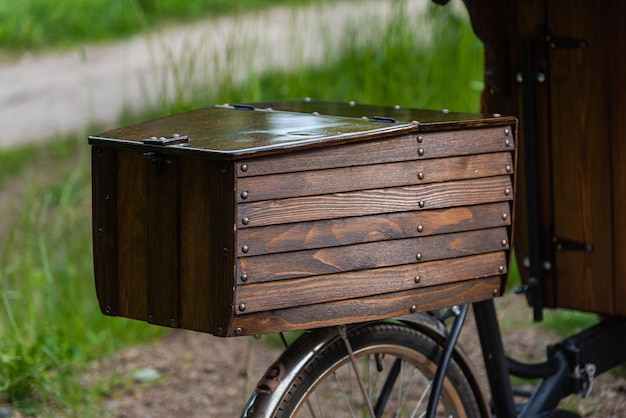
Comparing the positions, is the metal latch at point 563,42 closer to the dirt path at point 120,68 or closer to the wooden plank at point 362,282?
the wooden plank at point 362,282

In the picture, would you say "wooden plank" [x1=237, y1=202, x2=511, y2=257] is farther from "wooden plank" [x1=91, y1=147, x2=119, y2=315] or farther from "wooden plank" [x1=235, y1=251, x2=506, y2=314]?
"wooden plank" [x1=91, y1=147, x2=119, y2=315]

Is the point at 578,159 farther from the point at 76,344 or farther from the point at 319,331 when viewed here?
the point at 76,344

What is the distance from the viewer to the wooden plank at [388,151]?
2.04 m

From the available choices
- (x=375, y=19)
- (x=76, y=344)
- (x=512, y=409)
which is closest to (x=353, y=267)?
(x=512, y=409)

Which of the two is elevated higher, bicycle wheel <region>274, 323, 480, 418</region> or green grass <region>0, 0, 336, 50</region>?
green grass <region>0, 0, 336, 50</region>

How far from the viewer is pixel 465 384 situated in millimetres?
2668

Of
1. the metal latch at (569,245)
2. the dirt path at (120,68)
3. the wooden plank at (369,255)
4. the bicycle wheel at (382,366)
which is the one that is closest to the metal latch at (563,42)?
the metal latch at (569,245)

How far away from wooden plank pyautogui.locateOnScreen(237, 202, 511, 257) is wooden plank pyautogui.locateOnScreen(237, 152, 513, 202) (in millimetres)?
64

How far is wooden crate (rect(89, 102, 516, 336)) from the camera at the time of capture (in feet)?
6.68

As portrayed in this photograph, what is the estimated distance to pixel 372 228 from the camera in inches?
86.5

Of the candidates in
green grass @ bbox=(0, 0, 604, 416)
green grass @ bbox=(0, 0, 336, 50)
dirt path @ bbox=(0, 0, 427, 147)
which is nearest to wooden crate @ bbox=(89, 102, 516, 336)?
green grass @ bbox=(0, 0, 604, 416)

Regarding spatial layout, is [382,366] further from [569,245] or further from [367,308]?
[569,245]

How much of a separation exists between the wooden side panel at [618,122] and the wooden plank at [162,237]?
1247 mm

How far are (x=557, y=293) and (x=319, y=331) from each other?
3.03 feet
